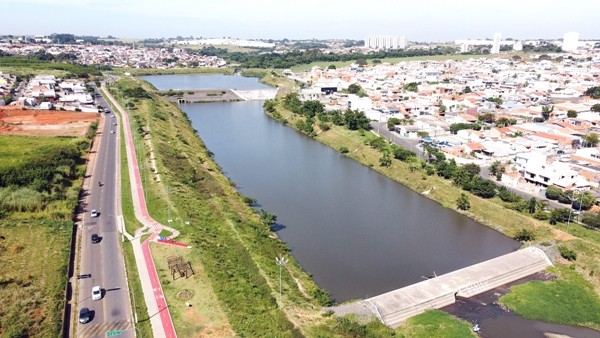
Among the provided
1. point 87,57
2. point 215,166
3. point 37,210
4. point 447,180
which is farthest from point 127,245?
point 87,57

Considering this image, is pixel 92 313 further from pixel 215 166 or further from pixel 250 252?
pixel 215 166

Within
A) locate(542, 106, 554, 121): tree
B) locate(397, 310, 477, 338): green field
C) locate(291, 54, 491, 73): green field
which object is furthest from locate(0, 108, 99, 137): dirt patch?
locate(291, 54, 491, 73): green field

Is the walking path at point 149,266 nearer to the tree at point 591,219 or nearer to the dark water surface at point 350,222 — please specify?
the dark water surface at point 350,222

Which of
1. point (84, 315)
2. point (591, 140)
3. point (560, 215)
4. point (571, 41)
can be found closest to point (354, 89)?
point (591, 140)

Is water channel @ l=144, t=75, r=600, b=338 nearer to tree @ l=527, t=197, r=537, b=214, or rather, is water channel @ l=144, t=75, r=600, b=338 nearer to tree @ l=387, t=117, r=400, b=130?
tree @ l=527, t=197, r=537, b=214

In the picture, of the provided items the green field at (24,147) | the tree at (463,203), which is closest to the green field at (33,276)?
the green field at (24,147)
